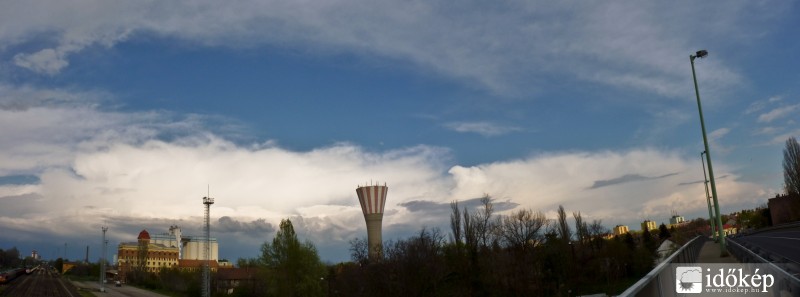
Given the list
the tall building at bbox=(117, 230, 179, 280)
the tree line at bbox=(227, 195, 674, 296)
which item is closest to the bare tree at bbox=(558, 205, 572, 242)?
the tree line at bbox=(227, 195, 674, 296)

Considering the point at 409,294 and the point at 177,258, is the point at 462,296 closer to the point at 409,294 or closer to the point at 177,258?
the point at 409,294

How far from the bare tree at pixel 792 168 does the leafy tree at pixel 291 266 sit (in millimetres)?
65532

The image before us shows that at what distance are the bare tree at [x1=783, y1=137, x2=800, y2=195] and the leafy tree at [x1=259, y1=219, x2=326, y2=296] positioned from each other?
65.5m

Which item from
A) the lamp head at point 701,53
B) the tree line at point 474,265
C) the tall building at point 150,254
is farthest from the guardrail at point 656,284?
the tall building at point 150,254

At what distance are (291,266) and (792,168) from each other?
230 feet

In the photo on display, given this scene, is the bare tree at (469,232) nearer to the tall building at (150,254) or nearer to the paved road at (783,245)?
the paved road at (783,245)

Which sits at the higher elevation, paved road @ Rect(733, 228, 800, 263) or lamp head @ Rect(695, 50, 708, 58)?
lamp head @ Rect(695, 50, 708, 58)

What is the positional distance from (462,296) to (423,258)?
5789 mm

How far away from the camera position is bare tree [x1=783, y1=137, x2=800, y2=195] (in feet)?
254

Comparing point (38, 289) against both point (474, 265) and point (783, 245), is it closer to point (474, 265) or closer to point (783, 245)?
point (474, 265)

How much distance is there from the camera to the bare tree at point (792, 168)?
77438 mm

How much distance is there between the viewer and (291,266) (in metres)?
73.0

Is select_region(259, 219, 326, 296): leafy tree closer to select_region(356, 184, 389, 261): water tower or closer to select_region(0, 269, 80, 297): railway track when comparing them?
select_region(356, 184, 389, 261): water tower

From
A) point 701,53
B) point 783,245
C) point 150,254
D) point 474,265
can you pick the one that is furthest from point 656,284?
point 150,254
